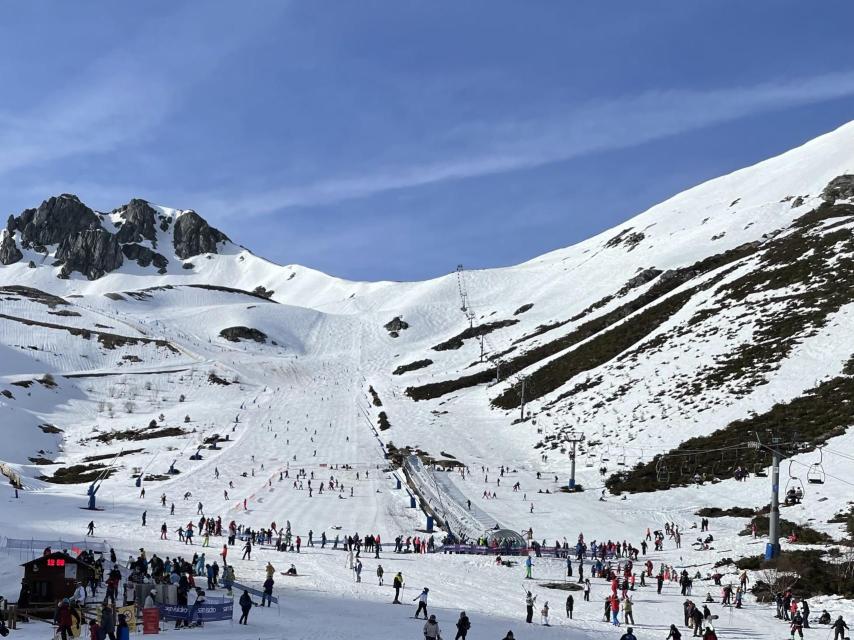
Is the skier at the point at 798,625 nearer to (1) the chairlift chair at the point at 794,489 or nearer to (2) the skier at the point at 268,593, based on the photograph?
(2) the skier at the point at 268,593

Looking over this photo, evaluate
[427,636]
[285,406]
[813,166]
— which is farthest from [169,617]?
[813,166]

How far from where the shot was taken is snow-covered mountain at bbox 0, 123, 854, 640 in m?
50.1

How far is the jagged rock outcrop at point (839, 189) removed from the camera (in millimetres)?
119000

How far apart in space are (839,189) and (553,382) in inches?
2819

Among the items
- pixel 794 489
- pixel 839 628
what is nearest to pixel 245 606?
pixel 839 628

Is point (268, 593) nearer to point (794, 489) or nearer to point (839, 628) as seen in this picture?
point (839, 628)

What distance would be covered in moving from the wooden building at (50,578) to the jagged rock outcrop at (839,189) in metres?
124

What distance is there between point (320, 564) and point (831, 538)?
2295cm

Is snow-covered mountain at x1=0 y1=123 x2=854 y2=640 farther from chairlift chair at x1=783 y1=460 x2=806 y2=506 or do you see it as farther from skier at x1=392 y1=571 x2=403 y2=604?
skier at x1=392 y1=571 x2=403 y2=604

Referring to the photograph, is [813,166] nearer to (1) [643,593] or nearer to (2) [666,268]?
(2) [666,268]

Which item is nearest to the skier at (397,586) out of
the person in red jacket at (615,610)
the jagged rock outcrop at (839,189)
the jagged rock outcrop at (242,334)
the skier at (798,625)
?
the person in red jacket at (615,610)

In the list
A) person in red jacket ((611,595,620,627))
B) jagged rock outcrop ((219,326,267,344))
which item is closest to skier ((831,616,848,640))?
person in red jacket ((611,595,620,627))

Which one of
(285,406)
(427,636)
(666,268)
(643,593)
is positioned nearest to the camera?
(427,636)

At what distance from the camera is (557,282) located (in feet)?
516
